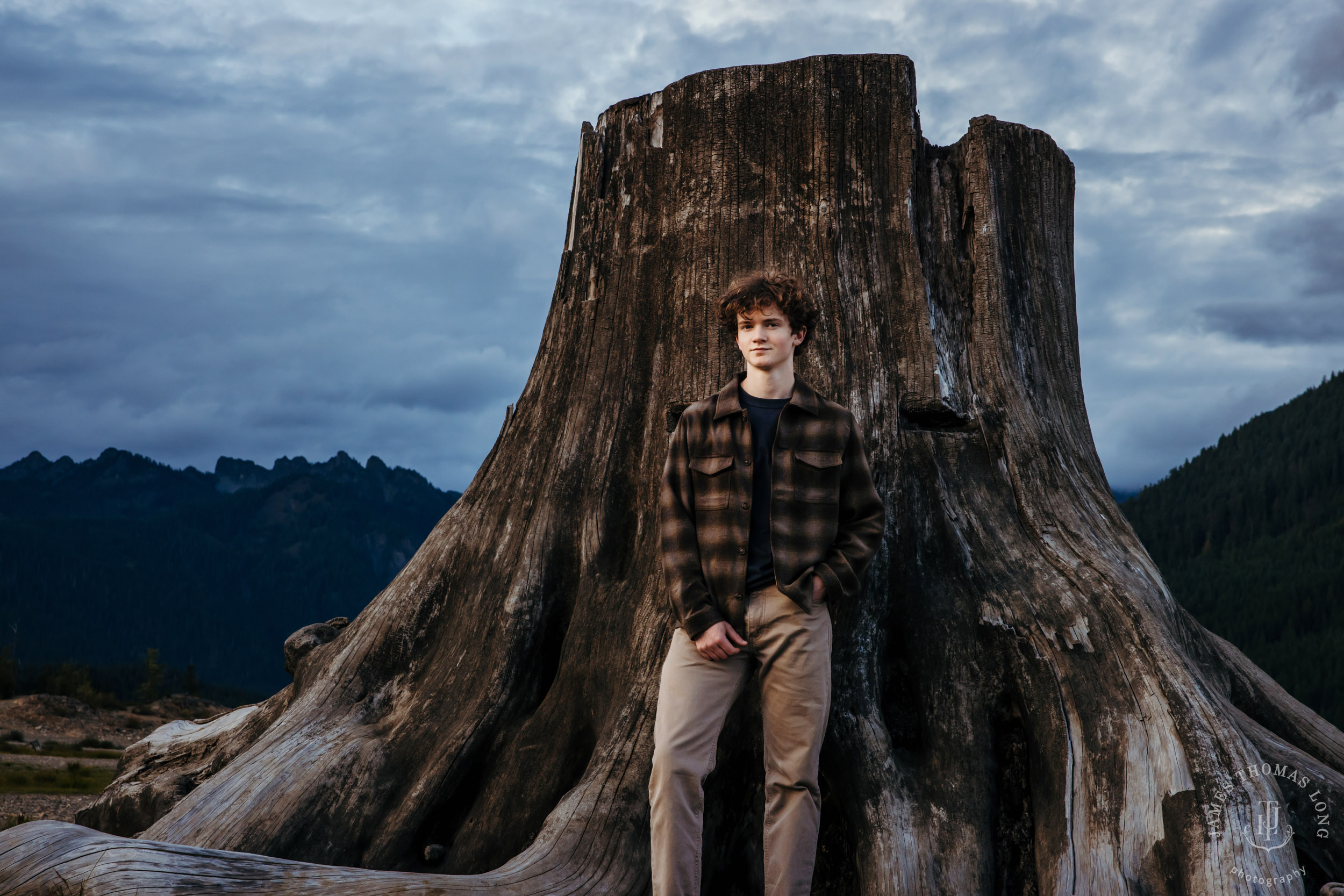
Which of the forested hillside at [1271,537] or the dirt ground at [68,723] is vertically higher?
the forested hillside at [1271,537]

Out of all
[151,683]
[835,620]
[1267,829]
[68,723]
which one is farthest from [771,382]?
[151,683]

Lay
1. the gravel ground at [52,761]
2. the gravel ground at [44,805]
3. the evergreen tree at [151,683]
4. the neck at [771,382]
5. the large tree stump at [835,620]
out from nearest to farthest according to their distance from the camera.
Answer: the neck at [771,382], the large tree stump at [835,620], the gravel ground at [44,805], the gravel ground at [52,761], the evergreen tree at [151,683]

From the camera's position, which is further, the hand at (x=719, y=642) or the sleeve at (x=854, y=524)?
the sleeve at (x=854, y=524)

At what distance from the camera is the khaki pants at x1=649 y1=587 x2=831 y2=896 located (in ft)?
10.9

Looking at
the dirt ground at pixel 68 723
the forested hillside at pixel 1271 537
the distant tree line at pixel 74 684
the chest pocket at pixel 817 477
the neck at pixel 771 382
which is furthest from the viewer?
the forested hillside at pixel 1271 537

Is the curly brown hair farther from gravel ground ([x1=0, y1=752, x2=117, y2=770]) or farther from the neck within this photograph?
gravel ground ([x1=0, y1=752, x2=117, y2=770])

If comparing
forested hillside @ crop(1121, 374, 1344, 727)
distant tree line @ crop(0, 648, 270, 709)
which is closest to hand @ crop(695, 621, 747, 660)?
distant tree line @ crop(0, 648, 270, 709)

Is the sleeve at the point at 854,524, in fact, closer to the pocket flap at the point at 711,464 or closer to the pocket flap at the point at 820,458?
the pocket flap at the point at 820,458

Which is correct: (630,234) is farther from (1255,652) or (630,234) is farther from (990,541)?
(1255,652)

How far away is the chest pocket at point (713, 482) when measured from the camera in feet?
11.7

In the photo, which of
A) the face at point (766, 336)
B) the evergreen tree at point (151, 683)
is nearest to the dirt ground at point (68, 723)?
the evergreen tree at point (151, 683)

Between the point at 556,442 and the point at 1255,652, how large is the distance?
70198 mm

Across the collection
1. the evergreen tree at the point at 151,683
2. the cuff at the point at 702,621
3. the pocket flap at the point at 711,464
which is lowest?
the evergreen tree at the point at 151,683

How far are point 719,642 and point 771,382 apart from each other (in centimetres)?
92
